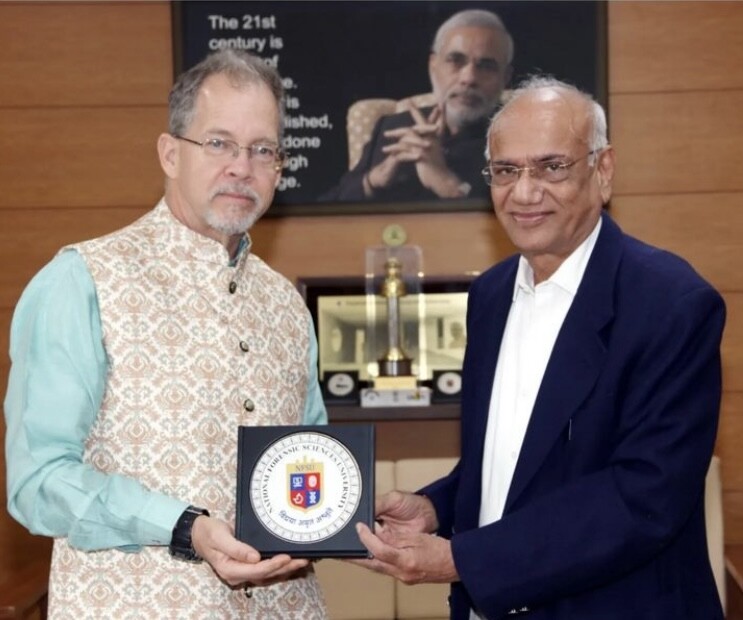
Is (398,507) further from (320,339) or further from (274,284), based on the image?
(320,339)

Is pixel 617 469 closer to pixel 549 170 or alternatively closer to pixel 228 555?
pixel 549 170

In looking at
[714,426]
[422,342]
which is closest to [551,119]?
[714,426]

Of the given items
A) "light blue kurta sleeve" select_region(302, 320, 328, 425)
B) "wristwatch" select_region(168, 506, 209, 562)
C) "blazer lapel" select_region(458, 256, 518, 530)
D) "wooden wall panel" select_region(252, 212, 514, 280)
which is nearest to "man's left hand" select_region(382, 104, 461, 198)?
"wooden wall panel" select_region(252, 212, 514, 280)

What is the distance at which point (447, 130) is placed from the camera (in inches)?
172

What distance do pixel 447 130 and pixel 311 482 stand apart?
2441mm

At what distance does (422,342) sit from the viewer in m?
4.27

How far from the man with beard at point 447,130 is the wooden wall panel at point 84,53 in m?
0.77

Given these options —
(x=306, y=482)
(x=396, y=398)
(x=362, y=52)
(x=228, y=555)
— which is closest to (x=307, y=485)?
(x=306, y=482)

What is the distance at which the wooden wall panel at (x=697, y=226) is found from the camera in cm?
439

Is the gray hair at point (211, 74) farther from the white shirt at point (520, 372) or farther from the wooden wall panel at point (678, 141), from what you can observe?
the wooden wall panel at point (678, 141)

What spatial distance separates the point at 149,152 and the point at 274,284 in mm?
2075

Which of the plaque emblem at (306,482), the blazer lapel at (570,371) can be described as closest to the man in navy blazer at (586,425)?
the blazer lapel at (570,371)

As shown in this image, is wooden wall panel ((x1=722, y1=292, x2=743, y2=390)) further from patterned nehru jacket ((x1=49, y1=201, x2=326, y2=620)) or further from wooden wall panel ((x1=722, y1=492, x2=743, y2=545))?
patterned nehru jacket ((x1=49, y1=201, x2=326, y2=620))

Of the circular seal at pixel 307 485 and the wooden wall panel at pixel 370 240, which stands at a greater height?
the wooden wall panel at pixel 370 240
